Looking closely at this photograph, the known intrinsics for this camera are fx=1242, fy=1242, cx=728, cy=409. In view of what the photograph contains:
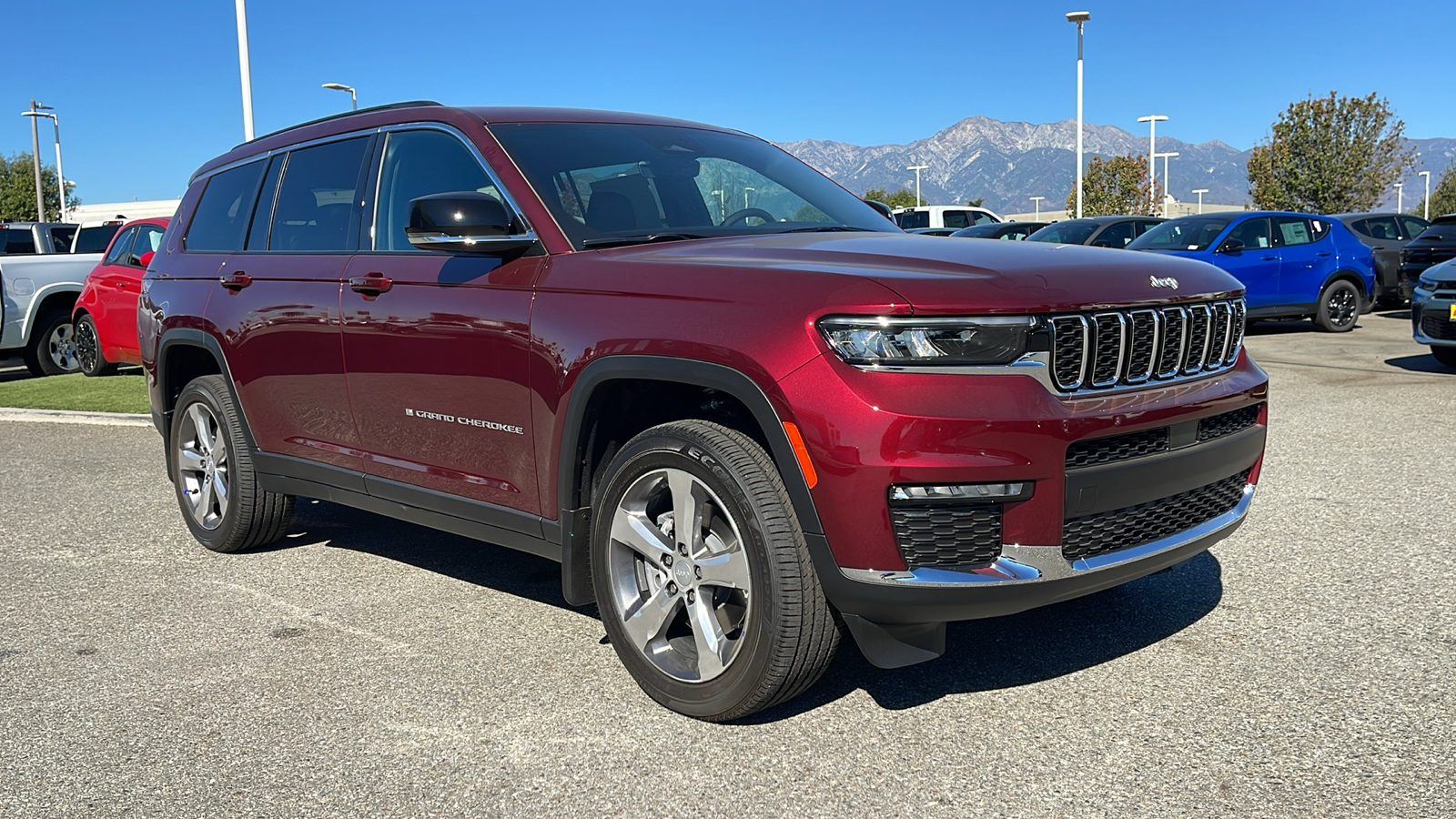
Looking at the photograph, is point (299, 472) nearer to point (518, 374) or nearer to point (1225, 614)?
point (518, 374)

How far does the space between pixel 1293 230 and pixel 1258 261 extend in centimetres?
75

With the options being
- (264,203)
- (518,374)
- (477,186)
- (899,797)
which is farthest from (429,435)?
(899,797)

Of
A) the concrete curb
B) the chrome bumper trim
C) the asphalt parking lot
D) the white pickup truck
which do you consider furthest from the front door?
the white pickup truck

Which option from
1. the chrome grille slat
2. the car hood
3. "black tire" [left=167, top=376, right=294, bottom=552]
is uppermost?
the car hood

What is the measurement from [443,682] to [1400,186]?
5954 centimetres

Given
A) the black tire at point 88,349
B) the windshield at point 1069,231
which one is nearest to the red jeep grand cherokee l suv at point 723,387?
the black tire at point 88,349

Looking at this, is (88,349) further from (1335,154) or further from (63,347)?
(1335,154)

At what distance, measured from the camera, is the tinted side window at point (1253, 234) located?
15.5m

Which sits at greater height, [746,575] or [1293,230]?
[1293,230]

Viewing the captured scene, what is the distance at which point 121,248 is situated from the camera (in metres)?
13.0

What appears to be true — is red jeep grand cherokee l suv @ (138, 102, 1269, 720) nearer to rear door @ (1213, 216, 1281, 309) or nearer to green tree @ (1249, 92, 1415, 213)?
rear door @ (1213, 216, 1281, 309)

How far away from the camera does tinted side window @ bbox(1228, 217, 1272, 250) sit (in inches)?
611

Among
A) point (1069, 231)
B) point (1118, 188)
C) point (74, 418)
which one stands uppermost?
point (1118, 188)

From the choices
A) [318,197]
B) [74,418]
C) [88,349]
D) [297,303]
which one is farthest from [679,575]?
[88,349]
